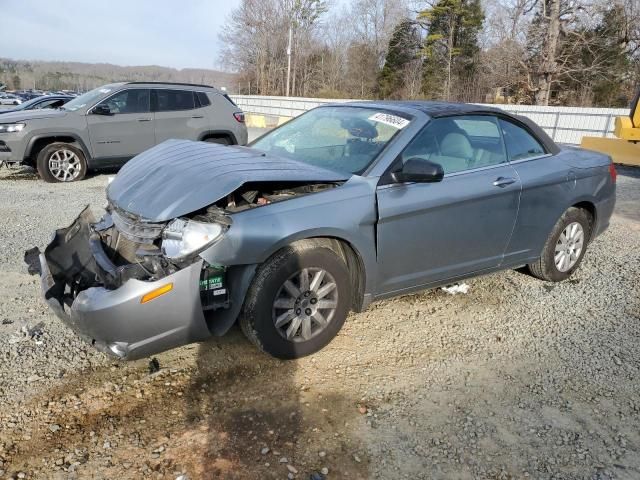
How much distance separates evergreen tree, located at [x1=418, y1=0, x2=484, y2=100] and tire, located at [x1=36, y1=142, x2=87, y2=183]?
35.0 metres

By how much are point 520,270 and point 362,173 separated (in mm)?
2578

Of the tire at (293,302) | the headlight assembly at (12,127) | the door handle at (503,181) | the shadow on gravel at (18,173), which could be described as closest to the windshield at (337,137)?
the tire at (293,302)

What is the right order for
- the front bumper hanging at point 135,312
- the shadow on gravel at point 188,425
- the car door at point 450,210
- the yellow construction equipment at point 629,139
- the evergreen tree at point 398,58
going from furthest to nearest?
the evergreen tree at point 398,58 → the yellow construction equipment at point 629,139 → the car door at point 450,210 → the front bumper hanging at point 135,312 → the shadow on gravel at point 188,425

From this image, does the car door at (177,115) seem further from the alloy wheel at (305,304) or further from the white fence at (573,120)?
the alloy wheel at (305,304)

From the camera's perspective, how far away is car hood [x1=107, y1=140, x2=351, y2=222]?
111 inches

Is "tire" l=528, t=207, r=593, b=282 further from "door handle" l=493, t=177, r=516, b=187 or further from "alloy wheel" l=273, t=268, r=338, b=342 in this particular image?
"alloy wheel" l=273, t=268, r=338, b=342

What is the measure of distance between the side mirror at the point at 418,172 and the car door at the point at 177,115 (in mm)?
6976

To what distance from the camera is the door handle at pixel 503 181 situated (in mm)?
3833

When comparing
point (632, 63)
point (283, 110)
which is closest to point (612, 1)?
point (632, 63)

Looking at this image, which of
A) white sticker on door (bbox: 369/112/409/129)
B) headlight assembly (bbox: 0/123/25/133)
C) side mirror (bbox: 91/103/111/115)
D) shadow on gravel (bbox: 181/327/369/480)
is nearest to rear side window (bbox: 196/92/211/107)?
side mirror (bbox: 91/103/111/115)

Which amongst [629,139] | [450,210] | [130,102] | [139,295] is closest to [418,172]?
[450,210]

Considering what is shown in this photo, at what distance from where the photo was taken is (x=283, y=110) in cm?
3031

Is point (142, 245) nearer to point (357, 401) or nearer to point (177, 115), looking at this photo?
point (357, 401)

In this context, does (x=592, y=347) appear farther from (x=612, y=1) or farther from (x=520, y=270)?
Result: (x=612, y=1)
